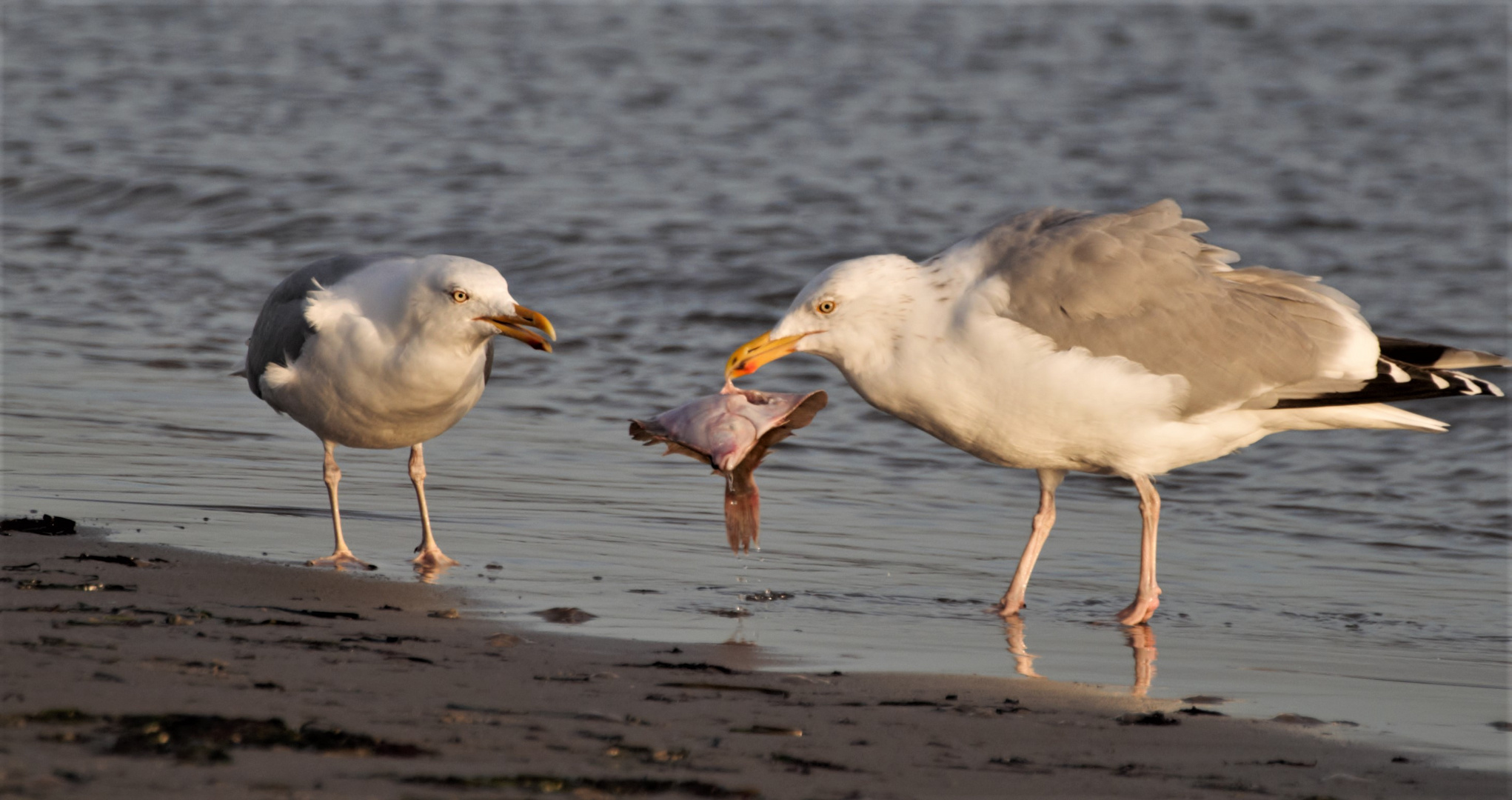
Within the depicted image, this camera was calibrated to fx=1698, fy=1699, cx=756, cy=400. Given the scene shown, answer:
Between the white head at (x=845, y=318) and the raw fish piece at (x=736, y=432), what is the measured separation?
17cm

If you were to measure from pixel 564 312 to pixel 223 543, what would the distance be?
19.4 feet

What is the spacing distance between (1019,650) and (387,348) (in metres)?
2.38

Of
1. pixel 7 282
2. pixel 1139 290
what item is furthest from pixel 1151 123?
pixel 1139 290

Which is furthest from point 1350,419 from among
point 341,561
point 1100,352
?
point 341,561

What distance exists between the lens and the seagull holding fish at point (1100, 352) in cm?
553

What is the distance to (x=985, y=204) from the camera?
48.3ft

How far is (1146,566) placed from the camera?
581 cm

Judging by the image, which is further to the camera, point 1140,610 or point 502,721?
point 1140,610

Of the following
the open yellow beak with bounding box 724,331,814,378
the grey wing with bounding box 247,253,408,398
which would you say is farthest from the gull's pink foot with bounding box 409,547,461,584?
the open yellow beak with bounding box 724,331,814,378

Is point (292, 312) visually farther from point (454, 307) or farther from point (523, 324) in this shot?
point (523, 324)

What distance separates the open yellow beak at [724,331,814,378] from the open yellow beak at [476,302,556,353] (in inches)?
23.8

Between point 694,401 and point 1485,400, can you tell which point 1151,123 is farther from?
point 694,401

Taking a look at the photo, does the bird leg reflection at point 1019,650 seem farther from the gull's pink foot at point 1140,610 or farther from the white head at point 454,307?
the white head at point 454,307

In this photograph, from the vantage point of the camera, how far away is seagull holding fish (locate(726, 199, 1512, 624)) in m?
5.53
